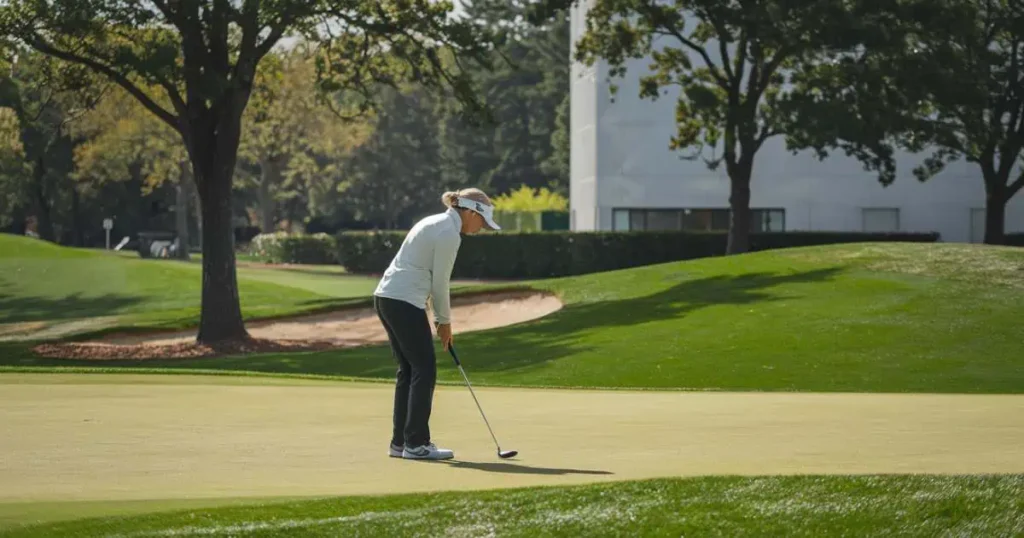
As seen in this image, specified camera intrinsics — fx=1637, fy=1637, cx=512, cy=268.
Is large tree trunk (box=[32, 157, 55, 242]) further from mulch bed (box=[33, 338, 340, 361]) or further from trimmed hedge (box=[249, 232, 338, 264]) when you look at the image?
mulch bed (box=[33, 338, 340, 361])

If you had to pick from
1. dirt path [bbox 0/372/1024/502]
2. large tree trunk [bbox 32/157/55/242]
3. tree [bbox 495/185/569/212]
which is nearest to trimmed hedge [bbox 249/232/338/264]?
tree [bbox 495/185/569/212]

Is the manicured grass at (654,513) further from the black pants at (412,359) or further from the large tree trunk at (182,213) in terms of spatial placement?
the large tree trunk at (182,213)

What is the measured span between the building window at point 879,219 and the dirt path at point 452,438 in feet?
171

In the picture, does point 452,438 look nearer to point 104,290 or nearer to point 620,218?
point 104,290

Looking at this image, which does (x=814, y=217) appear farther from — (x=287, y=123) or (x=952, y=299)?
(x=952, y=299)

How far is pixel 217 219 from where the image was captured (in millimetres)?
35844

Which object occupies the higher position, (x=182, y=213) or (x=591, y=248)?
(x=182, y=213)

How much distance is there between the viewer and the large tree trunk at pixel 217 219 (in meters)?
35.3

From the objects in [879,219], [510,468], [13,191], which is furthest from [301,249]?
[510,468]

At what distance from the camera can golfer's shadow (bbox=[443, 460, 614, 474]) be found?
11.5 m

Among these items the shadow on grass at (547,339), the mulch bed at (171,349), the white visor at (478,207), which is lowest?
the mulch bed at (171,349)

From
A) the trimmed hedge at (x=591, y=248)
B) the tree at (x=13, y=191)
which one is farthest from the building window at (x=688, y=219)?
the tree at (x=13, y=191)

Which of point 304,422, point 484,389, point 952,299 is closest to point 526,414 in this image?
point 304,422

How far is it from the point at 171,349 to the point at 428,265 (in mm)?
23261
